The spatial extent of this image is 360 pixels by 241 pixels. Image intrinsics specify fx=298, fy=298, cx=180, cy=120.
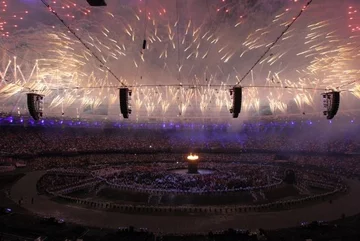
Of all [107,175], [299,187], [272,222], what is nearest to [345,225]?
[272,222]

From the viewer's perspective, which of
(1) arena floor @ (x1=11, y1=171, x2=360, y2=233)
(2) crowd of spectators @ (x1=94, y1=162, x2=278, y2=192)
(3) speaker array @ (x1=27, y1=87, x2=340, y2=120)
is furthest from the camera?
(2) crowd of spectators @ (x1=94, y1=162, x2=278, y2=192)

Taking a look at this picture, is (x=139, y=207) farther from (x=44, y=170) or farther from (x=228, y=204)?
(x=44, y=170)

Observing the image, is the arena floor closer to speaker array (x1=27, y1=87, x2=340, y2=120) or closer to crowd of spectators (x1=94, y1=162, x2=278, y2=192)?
crowd of spectators (x1=94, y1=162, x2=278, y2=192)

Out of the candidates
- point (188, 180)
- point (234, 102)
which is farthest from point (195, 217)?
point (188, 180)

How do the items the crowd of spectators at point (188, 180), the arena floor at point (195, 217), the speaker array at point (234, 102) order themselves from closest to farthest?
the speaker array at point (234, 102) → the arena floor at point (195, 217) → the crowd of spectators at point (188, 180)

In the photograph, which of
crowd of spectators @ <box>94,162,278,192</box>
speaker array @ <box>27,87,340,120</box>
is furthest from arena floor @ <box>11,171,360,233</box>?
speaker array @ <box>27,87,340,120</box>

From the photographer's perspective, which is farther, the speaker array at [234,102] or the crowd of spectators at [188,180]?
the crowd of spectators at [188,180]

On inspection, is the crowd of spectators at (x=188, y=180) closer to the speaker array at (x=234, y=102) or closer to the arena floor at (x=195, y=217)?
the arena floor at (x=195, y=217)

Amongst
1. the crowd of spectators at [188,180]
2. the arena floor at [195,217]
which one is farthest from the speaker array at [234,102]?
the crowd of spectators at [188,180]
